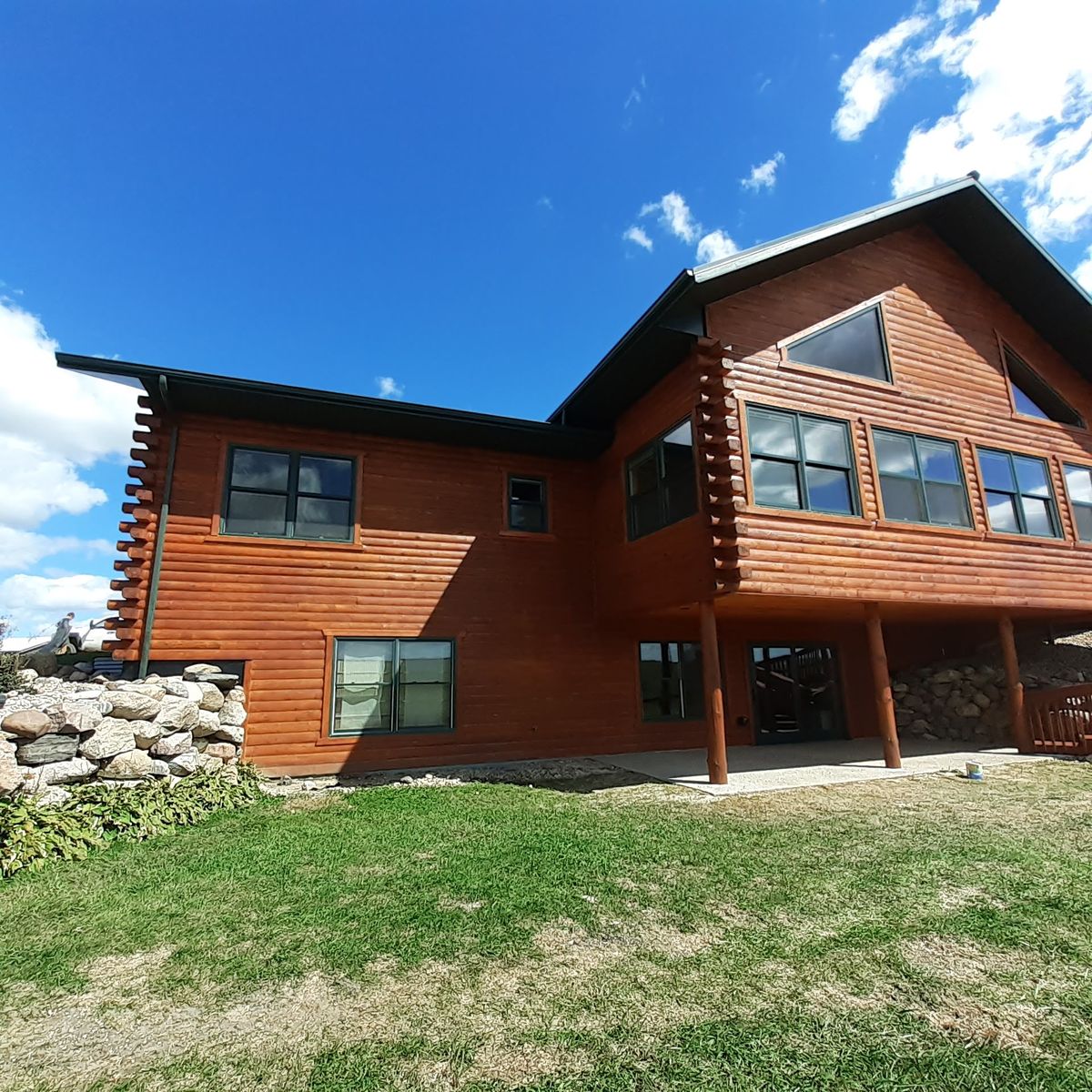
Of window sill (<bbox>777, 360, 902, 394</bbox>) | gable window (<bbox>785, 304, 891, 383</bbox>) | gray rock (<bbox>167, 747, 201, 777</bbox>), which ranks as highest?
gable window (<bbox>785, 304, 891, 383</bbox>)

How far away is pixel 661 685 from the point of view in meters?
11.1

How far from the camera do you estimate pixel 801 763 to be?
29.9ft

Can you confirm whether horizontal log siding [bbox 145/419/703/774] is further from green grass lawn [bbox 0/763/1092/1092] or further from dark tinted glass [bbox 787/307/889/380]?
dark tinted glass [bbox 787/307/889/380]

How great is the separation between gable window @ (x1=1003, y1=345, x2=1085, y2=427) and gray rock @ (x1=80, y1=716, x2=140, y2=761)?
15.1 meters

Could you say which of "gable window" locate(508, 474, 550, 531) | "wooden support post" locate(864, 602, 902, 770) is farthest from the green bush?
"wooden support post" locate(864, 602, 902, 770)

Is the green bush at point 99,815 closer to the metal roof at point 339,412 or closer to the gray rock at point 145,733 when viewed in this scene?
the gray rock at point 145,733

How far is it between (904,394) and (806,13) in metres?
6.70

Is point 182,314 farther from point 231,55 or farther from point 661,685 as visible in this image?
point 661,685

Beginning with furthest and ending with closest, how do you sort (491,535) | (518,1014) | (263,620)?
(491,535)
(263,620)
(518,1014)

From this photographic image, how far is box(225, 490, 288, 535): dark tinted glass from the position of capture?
352 inches

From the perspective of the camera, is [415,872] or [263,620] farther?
[263,620]

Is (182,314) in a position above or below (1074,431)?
above

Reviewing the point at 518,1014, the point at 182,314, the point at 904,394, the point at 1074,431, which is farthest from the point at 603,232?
the point at 518,1014

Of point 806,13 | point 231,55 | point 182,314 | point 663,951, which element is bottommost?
point 663,951
